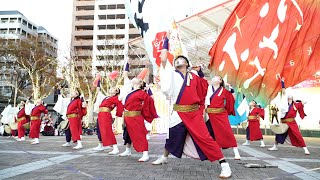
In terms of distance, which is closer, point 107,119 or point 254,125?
point 107,119

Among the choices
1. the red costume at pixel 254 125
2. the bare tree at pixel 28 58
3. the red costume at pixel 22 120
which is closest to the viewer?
the red costume at pixel 254 125

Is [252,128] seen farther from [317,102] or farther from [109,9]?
[109,9]

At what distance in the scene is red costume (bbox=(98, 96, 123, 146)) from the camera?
7.96 m

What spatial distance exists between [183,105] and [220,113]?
2153 mm

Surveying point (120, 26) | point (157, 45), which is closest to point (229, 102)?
point (157, 45)

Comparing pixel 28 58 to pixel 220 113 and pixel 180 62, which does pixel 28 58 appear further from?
pixel 180 62

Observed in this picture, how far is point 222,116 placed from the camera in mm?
7066

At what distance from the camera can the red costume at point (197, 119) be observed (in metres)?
4.83

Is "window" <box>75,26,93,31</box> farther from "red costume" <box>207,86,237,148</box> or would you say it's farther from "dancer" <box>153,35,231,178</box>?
"dancer" <box>153,35,231,178</box>

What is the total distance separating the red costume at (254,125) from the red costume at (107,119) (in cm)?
568

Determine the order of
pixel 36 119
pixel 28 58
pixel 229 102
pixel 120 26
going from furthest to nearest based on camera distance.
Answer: pixel 120 26, pixel 28 58, pixel 36 119, pixel 229 102

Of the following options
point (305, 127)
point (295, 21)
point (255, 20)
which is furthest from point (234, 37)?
point (305, 127)

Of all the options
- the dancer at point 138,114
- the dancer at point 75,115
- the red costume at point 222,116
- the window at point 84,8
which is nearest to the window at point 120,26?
the window at point 84,8

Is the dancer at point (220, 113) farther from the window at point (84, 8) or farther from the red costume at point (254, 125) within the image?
the window at point (84, 8)
